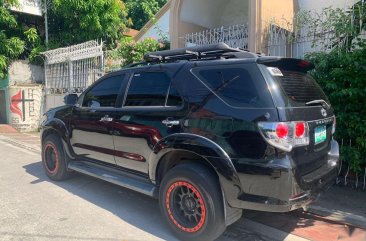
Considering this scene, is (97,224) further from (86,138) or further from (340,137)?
(340,137)

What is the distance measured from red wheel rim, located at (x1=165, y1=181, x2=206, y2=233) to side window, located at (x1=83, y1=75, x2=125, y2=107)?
5.20 ft

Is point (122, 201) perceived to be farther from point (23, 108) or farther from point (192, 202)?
point (23, 108)

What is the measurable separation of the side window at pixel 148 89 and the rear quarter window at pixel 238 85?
569 millimetres

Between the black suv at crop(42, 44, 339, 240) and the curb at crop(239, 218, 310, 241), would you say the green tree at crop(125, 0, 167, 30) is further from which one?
the curb at crop(239, 218, 310, 241)

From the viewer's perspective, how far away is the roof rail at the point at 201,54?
3875 millimetres

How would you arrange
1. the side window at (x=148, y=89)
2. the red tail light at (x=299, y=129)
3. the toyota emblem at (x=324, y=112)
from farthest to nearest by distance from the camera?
the side window at (x=148, y=89)
the toyota emblem at (x=324, y=112)
the red tail light at (x=299, y=129)

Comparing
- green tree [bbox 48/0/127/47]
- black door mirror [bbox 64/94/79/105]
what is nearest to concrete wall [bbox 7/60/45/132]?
green tree [bbox 48/0/127/47]

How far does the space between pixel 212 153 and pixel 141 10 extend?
2141 centimetres

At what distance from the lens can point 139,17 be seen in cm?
2356

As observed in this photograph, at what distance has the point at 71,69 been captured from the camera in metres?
11.5

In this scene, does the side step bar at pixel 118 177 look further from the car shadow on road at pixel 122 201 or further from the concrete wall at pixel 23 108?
the concrete wall at pixel 23 108

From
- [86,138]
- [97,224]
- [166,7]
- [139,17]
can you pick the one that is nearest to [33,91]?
[166,7]

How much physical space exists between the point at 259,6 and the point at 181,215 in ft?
16.7

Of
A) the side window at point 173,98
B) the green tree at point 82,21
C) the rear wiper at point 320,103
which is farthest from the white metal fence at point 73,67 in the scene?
the rear wiper at point 320,103
